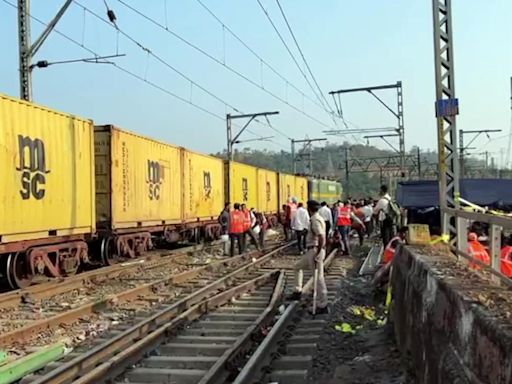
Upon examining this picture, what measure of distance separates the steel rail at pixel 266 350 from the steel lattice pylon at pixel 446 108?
9.86ft

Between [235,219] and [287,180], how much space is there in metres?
24.8

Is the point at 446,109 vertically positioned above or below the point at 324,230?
above

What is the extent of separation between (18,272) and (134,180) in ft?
18.0

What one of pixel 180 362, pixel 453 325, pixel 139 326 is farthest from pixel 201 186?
pixel 453 325

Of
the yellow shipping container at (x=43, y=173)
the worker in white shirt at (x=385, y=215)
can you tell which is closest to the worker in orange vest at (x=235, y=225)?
the yellow shipping container at (x=43, y=173)

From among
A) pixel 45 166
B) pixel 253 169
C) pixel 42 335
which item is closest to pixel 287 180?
pixel 253 169

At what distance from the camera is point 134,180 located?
57.6 ft

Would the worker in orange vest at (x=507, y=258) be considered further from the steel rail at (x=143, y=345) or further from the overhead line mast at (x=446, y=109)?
the steel rail at (x=143, y=345)

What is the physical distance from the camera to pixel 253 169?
33.9 meters

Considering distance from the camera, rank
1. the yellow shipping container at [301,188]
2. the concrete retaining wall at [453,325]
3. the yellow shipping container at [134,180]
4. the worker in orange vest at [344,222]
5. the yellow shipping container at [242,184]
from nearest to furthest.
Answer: the concrete retaining wall at [453,325] < the yellow shipping container at [134,180] < the worker in orange vest at [344,222] < the yellow shipping container at [242,184] < the yellow shipping container at [301,188]

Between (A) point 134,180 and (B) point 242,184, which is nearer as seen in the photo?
(A) point 134,180

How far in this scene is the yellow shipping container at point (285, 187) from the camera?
40938 millimetres

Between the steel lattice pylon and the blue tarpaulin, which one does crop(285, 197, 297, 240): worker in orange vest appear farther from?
the steel lattice pylon

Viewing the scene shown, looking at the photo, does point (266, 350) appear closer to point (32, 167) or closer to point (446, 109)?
point (446, 109)
